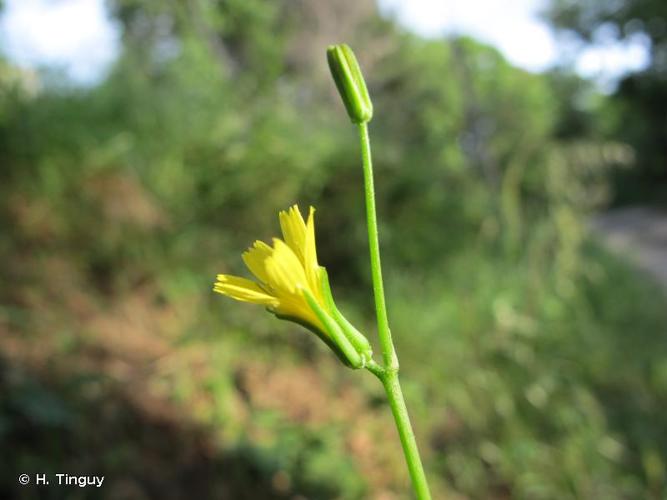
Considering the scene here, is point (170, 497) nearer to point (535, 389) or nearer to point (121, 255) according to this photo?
point (121, 255)

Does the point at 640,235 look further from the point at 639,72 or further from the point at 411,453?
the point at 411,453

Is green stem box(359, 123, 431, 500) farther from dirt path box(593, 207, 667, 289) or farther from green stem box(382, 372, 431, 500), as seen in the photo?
dirt path box(593, 207, 667, 289)

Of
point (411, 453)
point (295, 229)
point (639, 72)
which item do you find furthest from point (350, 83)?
point (639, 72)

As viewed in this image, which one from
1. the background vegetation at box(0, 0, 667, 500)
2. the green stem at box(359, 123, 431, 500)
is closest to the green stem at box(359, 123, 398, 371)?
the green stem at box(359, 123, 431, 500)

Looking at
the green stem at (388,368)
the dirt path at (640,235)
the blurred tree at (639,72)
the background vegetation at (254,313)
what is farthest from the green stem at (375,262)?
the blurred tree at (639,72)

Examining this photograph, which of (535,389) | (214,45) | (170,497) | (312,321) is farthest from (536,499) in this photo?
(214,45)
